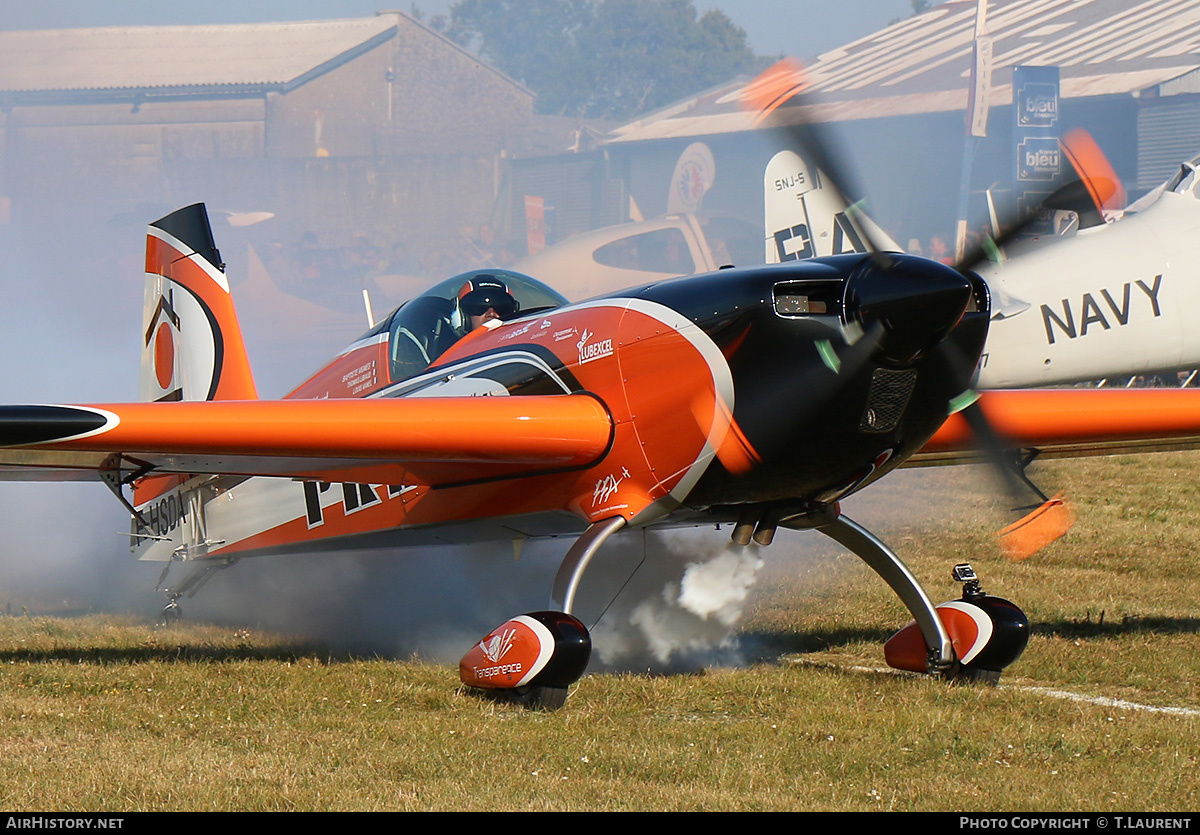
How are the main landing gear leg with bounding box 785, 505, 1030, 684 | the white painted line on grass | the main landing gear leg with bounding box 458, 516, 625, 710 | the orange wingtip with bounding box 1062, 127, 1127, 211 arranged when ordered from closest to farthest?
the main landing gear leg with bounding box 458, 516, 625, 710 → the white painted line on grass → the main landing gear leg with bounding box 785, 505, 1030, 684 → the orange wingtip with bounding box 1062, 127, 1127, 211

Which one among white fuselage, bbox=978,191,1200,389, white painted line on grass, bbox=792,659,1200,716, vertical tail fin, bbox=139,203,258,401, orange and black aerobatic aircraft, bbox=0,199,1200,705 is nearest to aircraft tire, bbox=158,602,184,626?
vertical tail fin, bbox=139,203,258,401

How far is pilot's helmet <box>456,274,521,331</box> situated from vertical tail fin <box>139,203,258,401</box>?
2.49 metres

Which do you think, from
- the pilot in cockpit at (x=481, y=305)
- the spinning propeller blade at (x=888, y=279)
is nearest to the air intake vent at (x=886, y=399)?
the spinning propeller blade at (x=888, y=279)

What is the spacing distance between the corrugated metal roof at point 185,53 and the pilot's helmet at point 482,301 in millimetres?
31569

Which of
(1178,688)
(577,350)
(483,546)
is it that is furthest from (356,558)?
(1178,688)

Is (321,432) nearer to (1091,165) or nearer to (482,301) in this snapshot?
(482,301)

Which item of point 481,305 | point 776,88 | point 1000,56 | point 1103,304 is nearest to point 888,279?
point 776,88

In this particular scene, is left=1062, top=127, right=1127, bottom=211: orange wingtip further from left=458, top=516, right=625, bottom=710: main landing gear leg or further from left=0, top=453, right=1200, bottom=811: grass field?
left=458, top=516, right=625, bottom=710: main landing gear leg

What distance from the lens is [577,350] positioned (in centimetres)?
723

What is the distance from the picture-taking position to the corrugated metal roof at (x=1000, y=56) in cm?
3747

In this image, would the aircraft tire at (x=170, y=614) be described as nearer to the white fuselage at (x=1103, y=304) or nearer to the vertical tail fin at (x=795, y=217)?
the vertical tail fin at (x=795, y=217)

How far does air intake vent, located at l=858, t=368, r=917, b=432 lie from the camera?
6234mm
